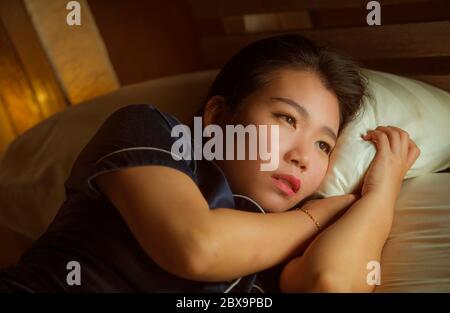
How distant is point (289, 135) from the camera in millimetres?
975

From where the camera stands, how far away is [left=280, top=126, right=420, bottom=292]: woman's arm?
2.77ft

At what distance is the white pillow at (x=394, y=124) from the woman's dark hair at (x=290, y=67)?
0.13 feet

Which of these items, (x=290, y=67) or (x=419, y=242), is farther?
(x=290, y=67)

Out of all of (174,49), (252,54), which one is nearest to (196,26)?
(174,49)

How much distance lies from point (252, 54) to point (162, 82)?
1.28 ft

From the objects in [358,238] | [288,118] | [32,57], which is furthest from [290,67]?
[32,57]

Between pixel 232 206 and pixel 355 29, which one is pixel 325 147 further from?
pixel 355 29

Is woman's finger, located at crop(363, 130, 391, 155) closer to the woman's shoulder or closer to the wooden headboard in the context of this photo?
the wooden headboard

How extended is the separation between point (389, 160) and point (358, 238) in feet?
0.81

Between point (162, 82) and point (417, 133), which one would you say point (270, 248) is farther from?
point (162, 82)

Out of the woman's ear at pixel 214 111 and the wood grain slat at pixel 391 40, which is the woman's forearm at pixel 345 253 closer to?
the woman's ear at pixel 214 111

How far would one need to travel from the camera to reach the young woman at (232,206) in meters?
0.80

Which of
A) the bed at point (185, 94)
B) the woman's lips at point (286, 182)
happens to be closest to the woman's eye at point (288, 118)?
the woman's lips at point (286, 182)
